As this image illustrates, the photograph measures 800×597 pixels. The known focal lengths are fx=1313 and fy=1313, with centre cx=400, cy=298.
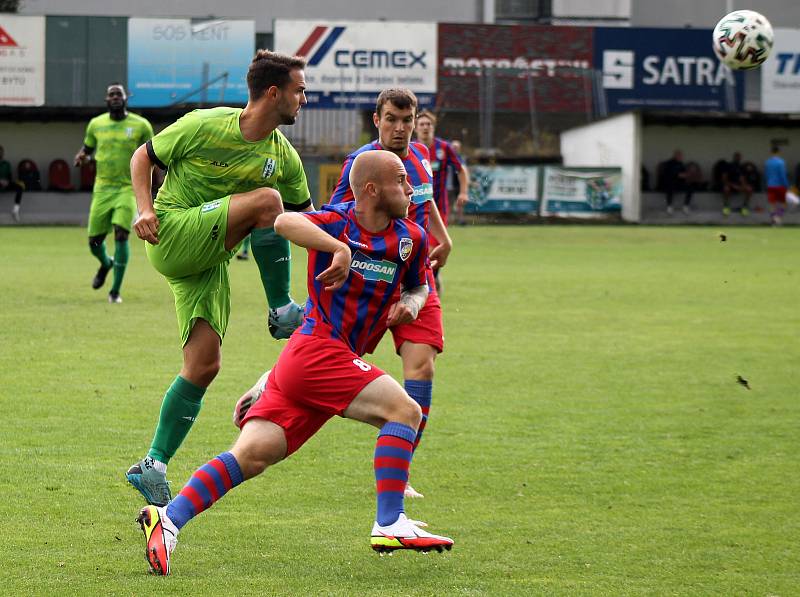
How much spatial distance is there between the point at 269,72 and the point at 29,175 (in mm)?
32741

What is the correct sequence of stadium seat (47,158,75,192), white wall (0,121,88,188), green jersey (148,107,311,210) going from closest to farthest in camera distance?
green jersey (148,107,311,210), stadium seat (47,158,75,192), white wall (0,121,88,188)

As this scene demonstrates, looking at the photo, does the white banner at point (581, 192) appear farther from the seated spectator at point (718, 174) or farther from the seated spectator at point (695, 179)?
the seated spectator at point (718, 174)

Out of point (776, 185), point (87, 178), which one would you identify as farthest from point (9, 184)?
point (776, 185)

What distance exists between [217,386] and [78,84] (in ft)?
114

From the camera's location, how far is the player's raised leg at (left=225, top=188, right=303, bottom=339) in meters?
6.09

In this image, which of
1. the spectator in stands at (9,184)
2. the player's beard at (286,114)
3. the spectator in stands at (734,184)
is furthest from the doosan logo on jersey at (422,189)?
the spectator in stands at (734,184)

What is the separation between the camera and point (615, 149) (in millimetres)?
41469

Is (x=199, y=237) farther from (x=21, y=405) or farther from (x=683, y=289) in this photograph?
(x=683, y=289)

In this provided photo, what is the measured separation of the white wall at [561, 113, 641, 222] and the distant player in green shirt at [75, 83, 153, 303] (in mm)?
25659

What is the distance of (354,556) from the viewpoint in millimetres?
5352

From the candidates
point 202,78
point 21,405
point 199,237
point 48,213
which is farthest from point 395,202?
point 202,78

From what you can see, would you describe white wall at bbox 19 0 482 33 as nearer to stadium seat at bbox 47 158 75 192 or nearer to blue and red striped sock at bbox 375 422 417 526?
stadium seat at bbox 47 158 75 192

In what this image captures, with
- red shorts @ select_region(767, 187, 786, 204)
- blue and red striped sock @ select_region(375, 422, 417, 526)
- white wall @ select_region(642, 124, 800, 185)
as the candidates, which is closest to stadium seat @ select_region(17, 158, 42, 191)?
white wall @ select_region(642, 124, 800, 185)

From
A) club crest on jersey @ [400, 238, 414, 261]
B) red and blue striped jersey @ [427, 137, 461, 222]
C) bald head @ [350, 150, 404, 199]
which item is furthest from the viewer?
red and blue striped jersey @ [427, 137, 461, 222]
